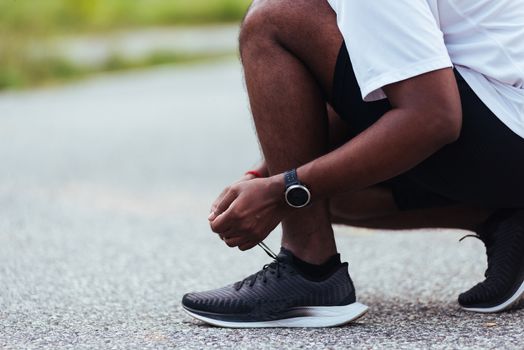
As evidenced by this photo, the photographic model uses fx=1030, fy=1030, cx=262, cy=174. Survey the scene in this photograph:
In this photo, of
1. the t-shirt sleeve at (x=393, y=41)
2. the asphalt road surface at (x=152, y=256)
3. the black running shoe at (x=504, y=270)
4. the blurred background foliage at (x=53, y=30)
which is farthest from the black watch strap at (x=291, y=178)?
the blurred background foliage at (x=53, y=30)

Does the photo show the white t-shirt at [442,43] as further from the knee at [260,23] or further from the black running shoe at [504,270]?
the black running shoe at [504,270]

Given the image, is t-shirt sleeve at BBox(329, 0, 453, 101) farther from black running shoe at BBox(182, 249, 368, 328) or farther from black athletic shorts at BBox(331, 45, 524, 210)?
black running shoe at BBox(182, 249, 368, 328)

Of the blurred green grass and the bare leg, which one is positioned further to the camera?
the blurred green grass

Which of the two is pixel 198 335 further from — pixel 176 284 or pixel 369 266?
pixel 369 266

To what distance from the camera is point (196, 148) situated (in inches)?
259

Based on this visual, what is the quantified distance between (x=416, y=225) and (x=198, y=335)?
26.6 inches

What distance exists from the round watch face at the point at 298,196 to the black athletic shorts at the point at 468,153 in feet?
0.71

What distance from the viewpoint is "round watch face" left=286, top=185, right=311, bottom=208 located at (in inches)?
79.7

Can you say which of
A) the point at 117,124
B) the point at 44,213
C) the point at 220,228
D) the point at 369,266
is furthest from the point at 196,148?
the point at 220,228

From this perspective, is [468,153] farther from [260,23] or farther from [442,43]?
[260,23]

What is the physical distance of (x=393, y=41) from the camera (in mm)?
1928

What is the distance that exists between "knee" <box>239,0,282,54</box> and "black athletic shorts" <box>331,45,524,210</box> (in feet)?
0.55

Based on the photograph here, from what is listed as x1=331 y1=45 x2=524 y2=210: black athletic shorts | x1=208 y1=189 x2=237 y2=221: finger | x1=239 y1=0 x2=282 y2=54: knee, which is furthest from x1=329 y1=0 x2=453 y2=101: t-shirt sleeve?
x1=208 y1=189 x2=237 y2=221: finger

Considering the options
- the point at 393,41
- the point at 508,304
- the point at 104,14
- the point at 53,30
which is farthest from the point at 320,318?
the point at 104,14
